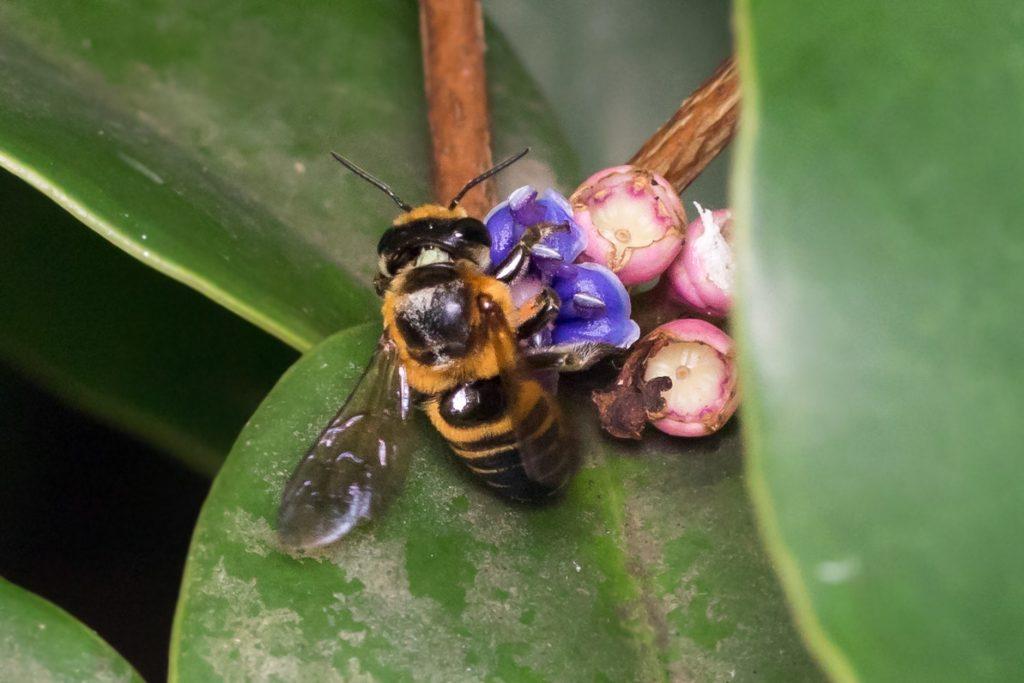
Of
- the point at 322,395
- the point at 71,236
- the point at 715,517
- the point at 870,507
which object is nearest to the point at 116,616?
the point at 71,236

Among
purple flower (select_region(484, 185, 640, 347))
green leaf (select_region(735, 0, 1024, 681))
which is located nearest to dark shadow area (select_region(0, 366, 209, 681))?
purple flower (select_region(484, 185, 640, 347))

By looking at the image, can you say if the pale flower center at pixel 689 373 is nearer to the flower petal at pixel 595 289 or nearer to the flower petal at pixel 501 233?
the flower petal at pixel 595 289

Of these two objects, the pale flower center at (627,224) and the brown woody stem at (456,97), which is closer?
the pale flower center at (627,224)

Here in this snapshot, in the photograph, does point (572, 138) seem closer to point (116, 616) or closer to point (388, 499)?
point (388, 499)

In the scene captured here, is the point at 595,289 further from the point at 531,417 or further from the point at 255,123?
the point at 255,123

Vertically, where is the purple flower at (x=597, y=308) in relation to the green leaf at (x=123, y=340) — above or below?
below

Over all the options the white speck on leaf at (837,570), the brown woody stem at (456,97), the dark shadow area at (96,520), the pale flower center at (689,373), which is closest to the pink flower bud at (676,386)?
the pale flower center at (689,373)
